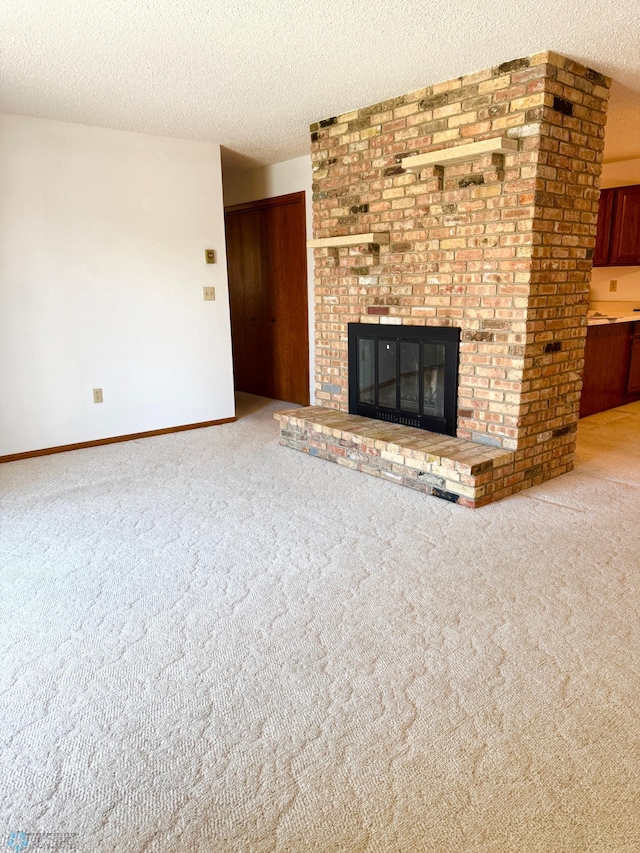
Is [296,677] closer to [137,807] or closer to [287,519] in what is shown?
[137,807]

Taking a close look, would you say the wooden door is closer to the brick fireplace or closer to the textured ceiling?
the brick fireplace

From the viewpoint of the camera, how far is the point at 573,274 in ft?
11.1

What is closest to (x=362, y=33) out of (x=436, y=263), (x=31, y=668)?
(x=436, y=263)

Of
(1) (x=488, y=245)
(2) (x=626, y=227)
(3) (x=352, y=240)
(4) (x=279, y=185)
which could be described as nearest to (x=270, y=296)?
(4) (x=279, y=185)

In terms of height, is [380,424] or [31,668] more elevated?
[380,424]

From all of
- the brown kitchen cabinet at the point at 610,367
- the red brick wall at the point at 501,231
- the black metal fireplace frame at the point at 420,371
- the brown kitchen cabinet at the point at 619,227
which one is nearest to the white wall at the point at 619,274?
the brown kitchen cabinet at the point at 619,227

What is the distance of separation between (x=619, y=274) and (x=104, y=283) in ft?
17.0

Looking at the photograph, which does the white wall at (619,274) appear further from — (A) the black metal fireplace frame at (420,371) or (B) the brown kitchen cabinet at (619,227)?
(A) the black metal fireplace frame at (420,371)

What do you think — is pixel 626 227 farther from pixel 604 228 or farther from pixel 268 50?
pixel 268 50

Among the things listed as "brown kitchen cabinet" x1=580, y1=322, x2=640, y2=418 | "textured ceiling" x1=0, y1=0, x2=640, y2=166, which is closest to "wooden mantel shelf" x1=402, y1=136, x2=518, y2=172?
"textured ceiling" x1=0, y1=0, x2=640, y2=166

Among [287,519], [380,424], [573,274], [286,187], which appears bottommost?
[287,519]

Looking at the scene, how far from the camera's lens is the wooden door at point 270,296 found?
5.54 metres

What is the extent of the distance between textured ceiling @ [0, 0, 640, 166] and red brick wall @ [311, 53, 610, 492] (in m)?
0.16

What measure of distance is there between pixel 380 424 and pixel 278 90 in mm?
2160
